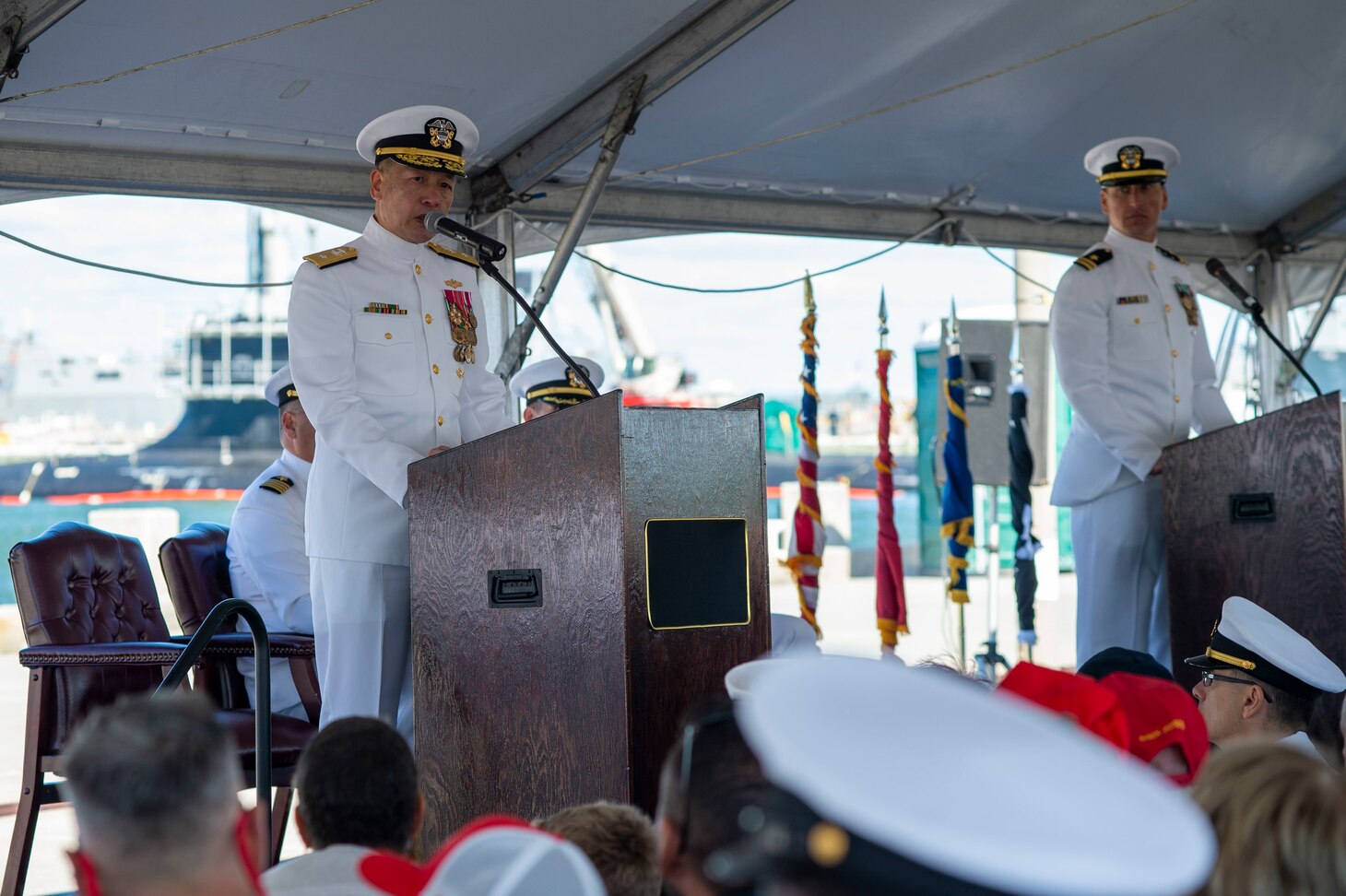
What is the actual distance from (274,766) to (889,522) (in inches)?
164

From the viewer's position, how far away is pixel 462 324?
2.81 meters

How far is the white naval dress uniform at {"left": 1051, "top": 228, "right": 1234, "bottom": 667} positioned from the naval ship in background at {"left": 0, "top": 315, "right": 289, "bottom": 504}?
40.5m

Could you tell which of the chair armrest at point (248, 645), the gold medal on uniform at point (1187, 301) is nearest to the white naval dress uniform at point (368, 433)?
the chair armrest at point (248, 645)

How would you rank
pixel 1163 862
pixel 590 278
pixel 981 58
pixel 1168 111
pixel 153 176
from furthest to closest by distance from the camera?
1. pixel 590 278
2. pixel 1168 111
3. pixel 981 58
4. pixel 153 176
5. pixel 1163 862

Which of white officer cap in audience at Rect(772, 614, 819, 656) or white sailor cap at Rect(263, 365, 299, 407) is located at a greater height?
white sailor cap at Rect(263, 365, 299, 407)

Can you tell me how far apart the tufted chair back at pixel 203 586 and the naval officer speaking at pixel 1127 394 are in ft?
7.64

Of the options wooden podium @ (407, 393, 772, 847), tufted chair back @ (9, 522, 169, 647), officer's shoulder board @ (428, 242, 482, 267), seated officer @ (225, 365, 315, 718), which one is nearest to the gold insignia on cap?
officer's shoulder board @ (428, 242, 482, 267)

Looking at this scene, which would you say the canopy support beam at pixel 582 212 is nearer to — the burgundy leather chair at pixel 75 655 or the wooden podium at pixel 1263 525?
the burgundy leather chair at pixel 75 655

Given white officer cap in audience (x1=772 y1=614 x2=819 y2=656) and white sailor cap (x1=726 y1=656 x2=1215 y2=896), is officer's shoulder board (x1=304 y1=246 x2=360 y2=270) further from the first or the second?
white sailor cap (x1=726 y1=656 x2=1215 y2=896)

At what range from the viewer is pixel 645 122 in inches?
198

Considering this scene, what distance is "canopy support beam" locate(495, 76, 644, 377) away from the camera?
470 centimetres

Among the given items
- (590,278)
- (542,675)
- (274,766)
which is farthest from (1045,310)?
(590,278)

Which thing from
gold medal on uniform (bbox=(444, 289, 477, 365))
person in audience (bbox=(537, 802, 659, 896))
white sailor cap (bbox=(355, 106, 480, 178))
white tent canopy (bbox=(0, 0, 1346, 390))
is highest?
white tent canopy (bbox=(0, 0, 1346, 390))

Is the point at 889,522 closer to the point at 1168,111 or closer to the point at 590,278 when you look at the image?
the point at 1168,111
